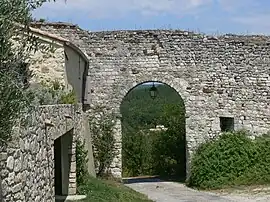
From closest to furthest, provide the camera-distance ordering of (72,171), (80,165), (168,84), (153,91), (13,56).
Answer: (13,56) → (72,171) → (80,165) → (168,84) → (153,91)

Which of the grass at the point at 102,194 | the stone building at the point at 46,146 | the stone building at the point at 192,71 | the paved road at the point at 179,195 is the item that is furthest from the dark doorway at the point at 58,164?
the stone building at the point at 192,71

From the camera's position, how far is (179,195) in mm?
15703

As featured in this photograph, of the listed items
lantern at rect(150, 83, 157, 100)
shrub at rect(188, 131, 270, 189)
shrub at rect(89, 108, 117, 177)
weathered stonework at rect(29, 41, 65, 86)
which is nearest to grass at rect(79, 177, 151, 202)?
weathered stonework at rect(29, 41, 65, 86)

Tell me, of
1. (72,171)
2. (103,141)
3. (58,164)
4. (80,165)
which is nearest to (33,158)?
(72,171)

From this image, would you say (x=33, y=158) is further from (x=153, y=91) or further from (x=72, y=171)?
(x=153, y=91)

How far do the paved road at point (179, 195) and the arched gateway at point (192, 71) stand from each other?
1452 mm

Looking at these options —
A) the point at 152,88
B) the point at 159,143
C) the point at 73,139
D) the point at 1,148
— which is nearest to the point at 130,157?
the point at 159,143

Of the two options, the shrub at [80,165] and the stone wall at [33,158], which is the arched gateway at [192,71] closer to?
the shrub at [80,165]

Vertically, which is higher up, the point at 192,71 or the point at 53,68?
the point at 192,71

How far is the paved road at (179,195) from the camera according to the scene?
48.1 ft

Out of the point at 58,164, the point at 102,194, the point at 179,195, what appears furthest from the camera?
the point at 179,195

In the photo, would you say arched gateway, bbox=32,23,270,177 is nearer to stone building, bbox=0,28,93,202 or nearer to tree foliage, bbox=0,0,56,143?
stone building, bbox=0,28,93,202

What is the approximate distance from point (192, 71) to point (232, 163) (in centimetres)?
330

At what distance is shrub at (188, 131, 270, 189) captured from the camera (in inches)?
683
